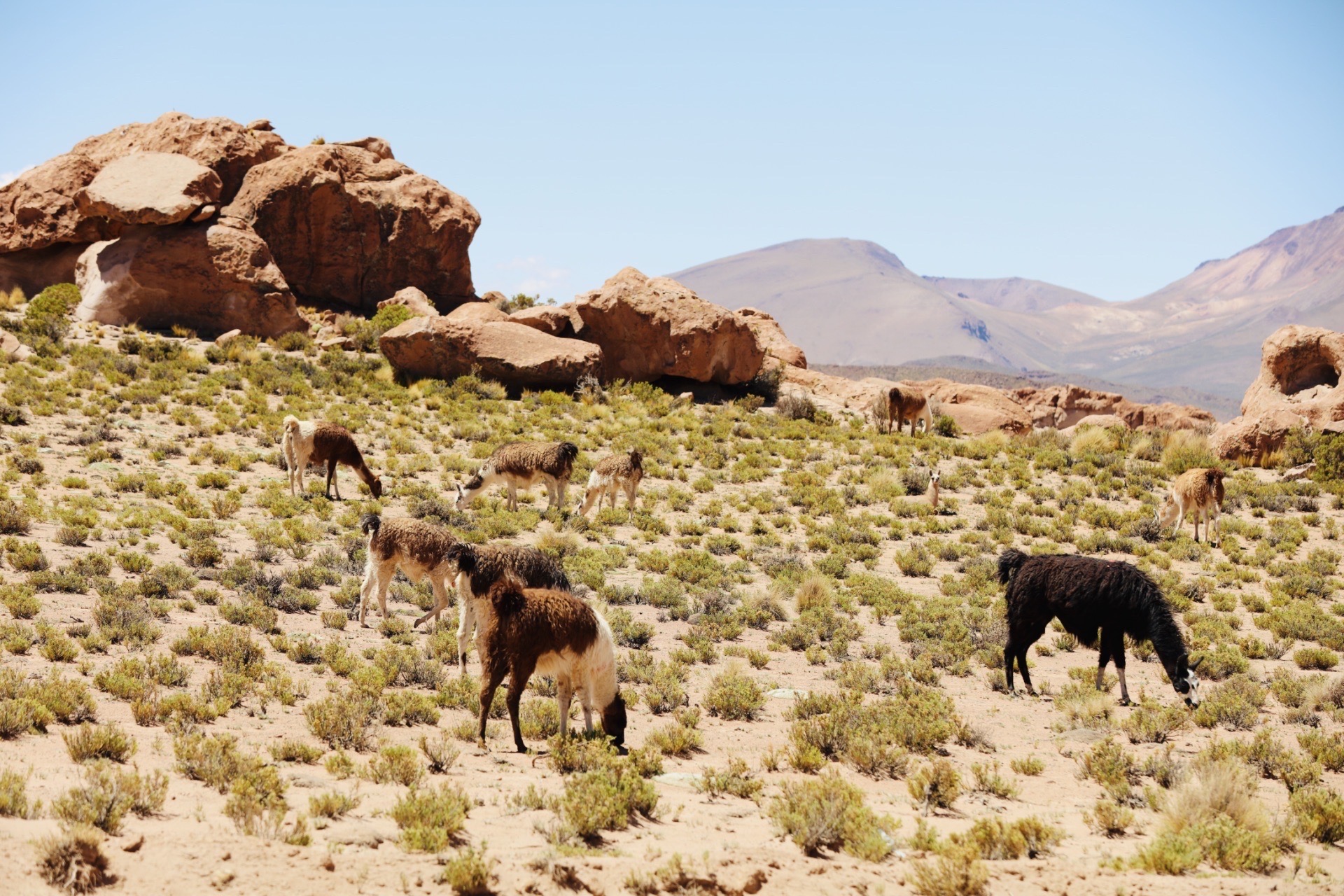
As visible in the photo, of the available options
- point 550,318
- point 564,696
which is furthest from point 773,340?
point 564,696

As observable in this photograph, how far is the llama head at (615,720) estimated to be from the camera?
862 centimetres

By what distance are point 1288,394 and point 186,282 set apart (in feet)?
125

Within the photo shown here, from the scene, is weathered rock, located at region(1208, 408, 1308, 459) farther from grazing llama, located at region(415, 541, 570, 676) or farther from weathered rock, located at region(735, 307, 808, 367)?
grazing llama, located at region(415, 541, 570, 676)

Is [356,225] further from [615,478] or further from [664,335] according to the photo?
[615,478]

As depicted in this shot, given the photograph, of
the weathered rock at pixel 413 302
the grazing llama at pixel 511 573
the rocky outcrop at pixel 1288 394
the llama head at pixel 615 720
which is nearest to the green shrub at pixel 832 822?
the llama head at pixel 615 720

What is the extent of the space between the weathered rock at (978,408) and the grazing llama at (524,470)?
62.9 feet

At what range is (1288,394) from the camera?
3428 cm

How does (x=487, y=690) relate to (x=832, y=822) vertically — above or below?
above

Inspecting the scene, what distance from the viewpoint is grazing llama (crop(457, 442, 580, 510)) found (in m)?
19.1

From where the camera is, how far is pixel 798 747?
9.01 metres

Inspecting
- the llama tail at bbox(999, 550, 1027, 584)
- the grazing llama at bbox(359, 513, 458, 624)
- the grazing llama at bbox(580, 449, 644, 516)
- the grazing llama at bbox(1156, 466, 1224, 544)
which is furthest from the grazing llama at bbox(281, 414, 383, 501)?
the grazing llama at bbox(1156, 466, 1224, 544)

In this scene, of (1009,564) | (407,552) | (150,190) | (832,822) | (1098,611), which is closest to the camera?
(832,822)

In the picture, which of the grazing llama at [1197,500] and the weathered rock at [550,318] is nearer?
the grazing llama at [1197,500]

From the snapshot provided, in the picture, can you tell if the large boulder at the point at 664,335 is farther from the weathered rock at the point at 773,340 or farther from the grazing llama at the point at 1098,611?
the grazing llama at the point at 1098,611
